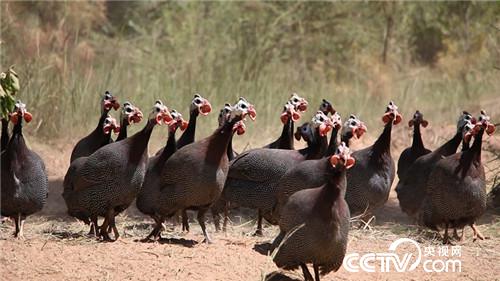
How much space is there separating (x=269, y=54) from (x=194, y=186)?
8681 mm

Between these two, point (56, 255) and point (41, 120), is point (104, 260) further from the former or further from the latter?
point (41, 120)

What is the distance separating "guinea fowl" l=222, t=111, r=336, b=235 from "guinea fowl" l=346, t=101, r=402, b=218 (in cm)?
41

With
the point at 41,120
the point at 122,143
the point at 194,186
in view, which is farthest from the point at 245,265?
the point at 41,120

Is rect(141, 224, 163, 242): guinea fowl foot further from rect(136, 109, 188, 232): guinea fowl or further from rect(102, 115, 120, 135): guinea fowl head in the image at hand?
rect(102, 115, 120, 135): guinea fowl head

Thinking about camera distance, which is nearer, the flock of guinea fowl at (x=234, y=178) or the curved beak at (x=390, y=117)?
the flock of guinea fowl at (x=234, y=178)

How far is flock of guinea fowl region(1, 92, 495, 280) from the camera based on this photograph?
7.38 meters

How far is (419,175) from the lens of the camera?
9281 mm

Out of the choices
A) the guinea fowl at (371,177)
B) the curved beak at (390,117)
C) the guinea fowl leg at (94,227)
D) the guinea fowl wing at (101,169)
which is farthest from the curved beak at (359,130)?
the guinea fowl leg at (94,227)

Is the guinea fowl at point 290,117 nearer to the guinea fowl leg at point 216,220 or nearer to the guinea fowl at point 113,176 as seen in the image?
the guinea fowl leg at point 216,220

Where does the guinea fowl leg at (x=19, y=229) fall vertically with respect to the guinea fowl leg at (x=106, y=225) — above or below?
below

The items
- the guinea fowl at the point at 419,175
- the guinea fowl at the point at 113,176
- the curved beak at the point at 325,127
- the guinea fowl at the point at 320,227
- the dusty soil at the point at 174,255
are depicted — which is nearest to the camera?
the guinea fowl at the point at 320,227

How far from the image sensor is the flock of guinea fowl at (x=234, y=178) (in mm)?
7383

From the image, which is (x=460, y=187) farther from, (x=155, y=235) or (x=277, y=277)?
(x=155, y=235)

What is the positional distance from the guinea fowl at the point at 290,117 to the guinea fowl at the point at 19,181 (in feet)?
7.46
